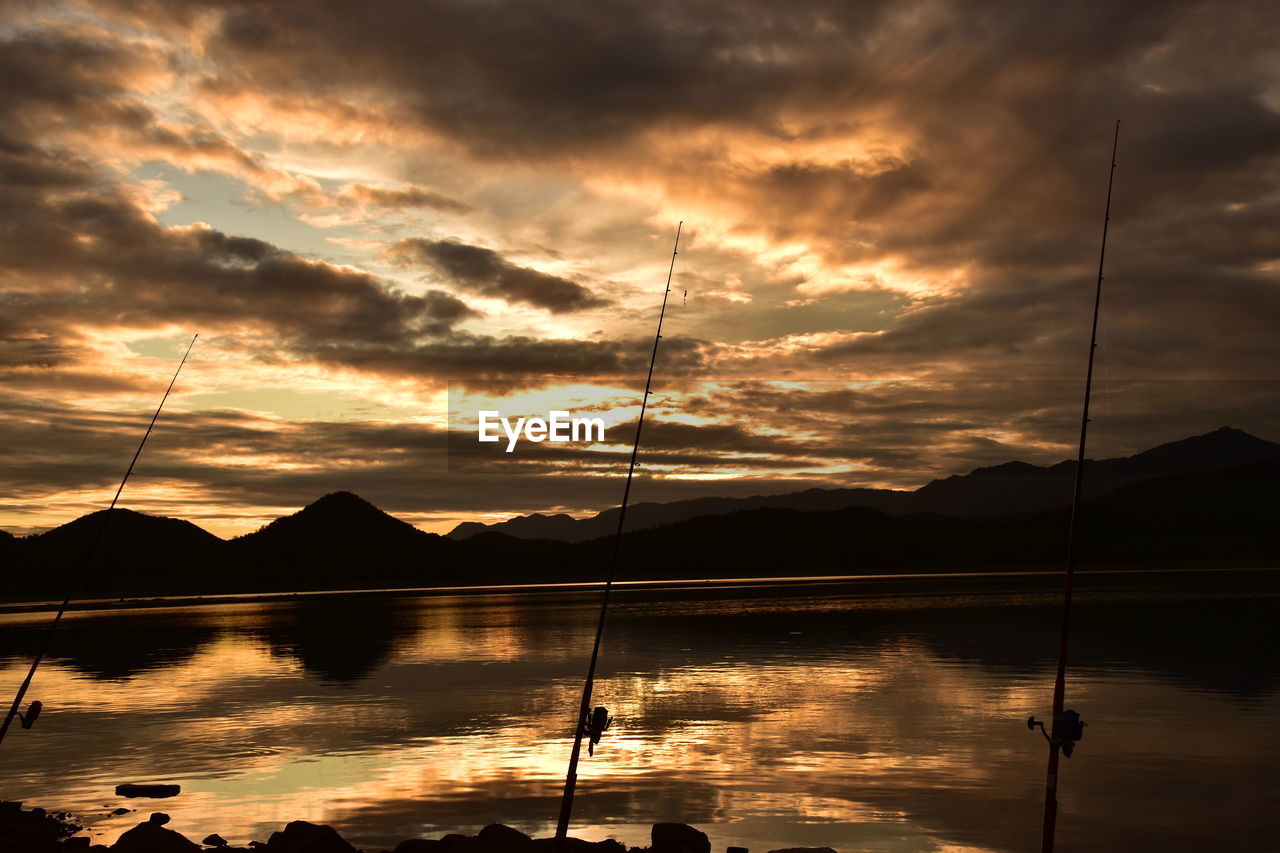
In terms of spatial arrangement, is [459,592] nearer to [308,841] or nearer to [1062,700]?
[308,841]

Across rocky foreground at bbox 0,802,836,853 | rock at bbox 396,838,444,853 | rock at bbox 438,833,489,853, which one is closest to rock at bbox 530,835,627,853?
rocky foreground at bbox 0,802,836,853

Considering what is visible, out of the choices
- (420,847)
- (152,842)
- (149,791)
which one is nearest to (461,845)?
(420,847)

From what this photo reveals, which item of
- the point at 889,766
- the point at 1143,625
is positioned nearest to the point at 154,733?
the point at 889,766

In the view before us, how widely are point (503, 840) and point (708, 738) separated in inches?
468

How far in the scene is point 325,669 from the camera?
142ft

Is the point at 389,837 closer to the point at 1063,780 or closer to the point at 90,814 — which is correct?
the point at 90,814

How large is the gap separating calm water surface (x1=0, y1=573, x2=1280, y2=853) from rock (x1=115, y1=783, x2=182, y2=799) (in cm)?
26

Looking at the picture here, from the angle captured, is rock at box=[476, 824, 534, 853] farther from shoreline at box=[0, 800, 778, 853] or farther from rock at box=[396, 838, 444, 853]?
rock at box=[396, 838, 444, 853]

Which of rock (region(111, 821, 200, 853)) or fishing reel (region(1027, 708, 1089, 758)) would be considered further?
rock (region(111, 821, 200, 853))

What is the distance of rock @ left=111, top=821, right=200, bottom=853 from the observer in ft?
44.2

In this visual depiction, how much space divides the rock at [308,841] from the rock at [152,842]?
42.2 inches

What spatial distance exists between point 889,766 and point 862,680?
533 inches

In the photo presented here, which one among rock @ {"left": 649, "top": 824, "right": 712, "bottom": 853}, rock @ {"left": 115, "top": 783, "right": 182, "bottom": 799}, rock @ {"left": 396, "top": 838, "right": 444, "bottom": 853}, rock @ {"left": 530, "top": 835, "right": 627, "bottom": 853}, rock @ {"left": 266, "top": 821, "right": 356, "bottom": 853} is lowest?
rock @ {"left": 115, "top": 783, "right": 182, "bottom": 799}

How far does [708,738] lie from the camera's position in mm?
24812
